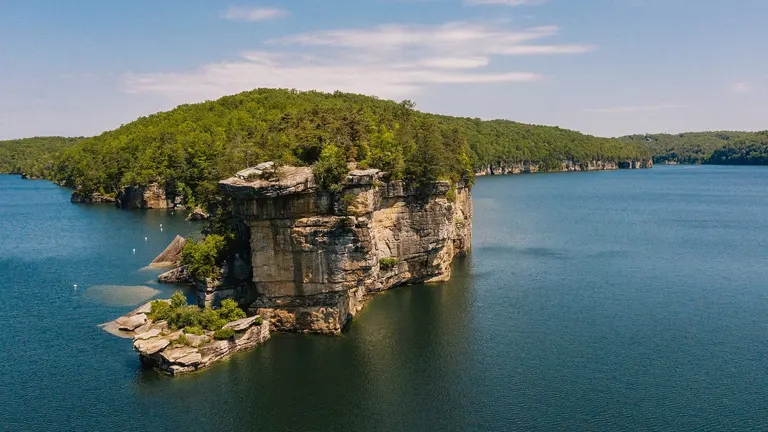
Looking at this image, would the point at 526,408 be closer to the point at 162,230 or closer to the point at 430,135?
the point at 430,135

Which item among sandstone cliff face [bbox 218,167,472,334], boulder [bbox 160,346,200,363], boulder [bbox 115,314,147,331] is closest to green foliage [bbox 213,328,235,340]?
boulder [bbox 160,346,200,363]

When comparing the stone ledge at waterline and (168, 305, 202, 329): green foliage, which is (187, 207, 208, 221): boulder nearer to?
the stone ledge at waterline

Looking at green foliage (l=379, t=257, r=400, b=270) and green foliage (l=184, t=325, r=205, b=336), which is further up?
green foliage (l=379, t=257, r=400, b=270)

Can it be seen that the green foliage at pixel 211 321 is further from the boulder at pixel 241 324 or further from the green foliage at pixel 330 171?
the green foliage at pixel 330 171

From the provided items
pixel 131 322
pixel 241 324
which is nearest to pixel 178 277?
pixel 131 322

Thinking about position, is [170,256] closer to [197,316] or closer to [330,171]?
[197,316]

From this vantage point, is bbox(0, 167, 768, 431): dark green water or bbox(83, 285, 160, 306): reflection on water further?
bbox(83, 285, 160, 306): reflection on water
